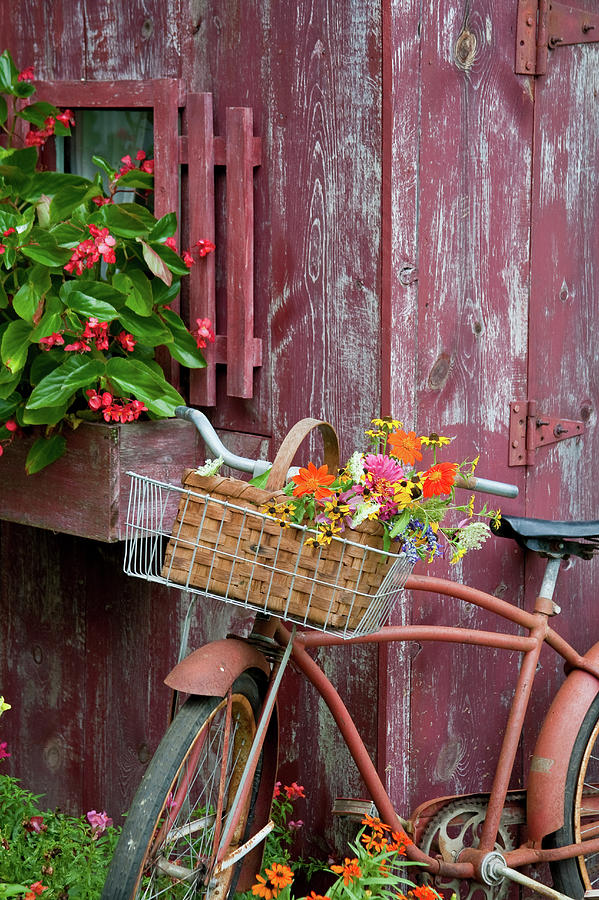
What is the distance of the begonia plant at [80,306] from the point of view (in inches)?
121

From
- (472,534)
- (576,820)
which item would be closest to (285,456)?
(472,534)

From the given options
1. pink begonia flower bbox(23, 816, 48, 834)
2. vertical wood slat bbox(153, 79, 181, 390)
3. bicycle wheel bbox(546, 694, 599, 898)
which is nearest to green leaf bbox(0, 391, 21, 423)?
vertical wood slat bbox(153, 79, 181, 390)

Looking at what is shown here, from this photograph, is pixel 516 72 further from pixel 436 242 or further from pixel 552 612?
pixel 552 612

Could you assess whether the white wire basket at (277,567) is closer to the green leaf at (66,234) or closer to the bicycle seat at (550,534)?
the bicycle seat at (550,534)

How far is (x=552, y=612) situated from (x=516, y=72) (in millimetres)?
1471

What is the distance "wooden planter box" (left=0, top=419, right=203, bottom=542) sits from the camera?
3.24 metres

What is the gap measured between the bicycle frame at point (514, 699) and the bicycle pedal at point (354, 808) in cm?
9

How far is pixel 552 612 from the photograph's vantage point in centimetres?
317

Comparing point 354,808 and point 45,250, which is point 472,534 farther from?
point 45,250

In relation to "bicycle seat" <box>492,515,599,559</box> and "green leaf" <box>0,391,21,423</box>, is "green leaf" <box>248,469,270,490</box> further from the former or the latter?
"green leaf" <box>0,391,21,423</box>

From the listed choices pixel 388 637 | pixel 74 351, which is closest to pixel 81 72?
pixel 74 351

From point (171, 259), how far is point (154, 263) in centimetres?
7

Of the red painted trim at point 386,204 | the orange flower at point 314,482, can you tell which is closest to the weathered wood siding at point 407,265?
the red painted trim at point 386,204

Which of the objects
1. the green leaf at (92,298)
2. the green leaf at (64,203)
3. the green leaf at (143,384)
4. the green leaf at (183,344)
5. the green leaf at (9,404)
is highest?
the green leaf at (64,203)
